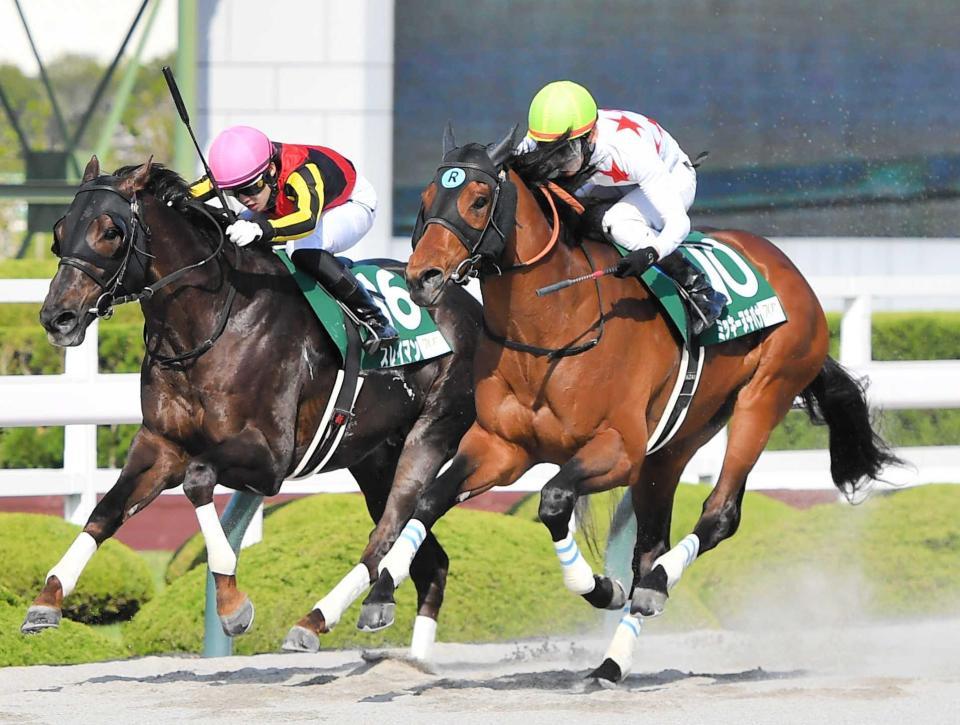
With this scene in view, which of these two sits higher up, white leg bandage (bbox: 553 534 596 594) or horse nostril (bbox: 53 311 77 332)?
horse nostril (bbox: 53 311 77 332)

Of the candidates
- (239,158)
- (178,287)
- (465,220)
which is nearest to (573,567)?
(465,220)

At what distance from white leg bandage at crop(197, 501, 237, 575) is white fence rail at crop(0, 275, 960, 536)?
107 cm

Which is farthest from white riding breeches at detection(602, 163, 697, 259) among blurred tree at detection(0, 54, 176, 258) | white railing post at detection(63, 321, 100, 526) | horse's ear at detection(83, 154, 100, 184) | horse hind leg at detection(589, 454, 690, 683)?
blurred tree at detection(0, 54, 176, 258)

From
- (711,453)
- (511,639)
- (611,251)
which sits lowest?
(511,639)

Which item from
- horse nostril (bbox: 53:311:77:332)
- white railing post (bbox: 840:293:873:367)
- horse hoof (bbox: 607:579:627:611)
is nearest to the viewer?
horse nostril (bbox: 53:311:77:332)

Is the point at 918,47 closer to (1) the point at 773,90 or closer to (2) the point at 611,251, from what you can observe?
(1) the point at 773,90

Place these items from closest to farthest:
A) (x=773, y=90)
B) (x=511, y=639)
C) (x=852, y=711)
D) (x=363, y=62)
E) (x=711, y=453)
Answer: (x=852, y=711) < (x=511, y=639) < (x=711, y=453) < (x=363, y=62) < (x=773, y=90)

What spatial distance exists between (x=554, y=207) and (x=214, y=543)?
4.71ft

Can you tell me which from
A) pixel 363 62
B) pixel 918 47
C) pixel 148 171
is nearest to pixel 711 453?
pixel 148 171

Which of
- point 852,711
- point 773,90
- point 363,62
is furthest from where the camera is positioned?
point 773,90

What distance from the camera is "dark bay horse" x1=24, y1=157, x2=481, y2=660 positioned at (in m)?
5.17

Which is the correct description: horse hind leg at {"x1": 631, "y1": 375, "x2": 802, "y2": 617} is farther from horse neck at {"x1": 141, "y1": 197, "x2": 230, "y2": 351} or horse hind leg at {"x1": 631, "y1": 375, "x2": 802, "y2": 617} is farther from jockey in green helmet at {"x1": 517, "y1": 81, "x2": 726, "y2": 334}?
horse neck at {"x1": 141, "y1": 197, "x2": 230, "y2": 351}

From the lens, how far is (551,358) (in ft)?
17.2

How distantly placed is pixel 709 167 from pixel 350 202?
6046 millimetres
